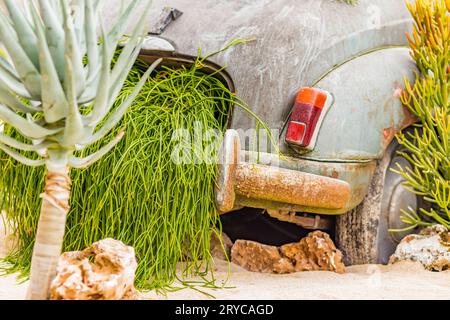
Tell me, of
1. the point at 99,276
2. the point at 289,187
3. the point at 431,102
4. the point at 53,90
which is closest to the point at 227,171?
the point at 289,187

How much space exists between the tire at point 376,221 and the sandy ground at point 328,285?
0.33ft

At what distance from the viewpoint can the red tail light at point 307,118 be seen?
3.22 meters

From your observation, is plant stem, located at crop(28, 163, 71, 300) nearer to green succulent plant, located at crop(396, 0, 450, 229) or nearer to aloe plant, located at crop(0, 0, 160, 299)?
aloe plant, located at crop(0, 0, 160, 299)

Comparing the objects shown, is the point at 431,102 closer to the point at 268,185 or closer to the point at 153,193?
the point at 268,185

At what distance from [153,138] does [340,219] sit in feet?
4.08

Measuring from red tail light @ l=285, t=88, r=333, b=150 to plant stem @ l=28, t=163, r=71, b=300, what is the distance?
1362 millimetres

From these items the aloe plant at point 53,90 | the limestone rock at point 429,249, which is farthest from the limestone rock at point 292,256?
the aloe plant at point 53,90

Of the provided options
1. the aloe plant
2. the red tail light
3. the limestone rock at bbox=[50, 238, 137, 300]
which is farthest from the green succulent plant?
the aloe plant

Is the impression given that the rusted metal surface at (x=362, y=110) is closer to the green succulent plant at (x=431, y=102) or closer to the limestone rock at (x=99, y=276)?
the green succulent plant at (x=431, y=102)

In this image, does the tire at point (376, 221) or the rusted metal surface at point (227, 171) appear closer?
the rusted metal surface at point (227, 171)

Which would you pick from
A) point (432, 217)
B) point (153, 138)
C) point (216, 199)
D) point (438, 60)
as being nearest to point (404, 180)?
point (432, 217)

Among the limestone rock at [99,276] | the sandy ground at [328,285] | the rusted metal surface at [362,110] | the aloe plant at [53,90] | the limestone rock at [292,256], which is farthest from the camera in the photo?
the limestone rock at [292,256]

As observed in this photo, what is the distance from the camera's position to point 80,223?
3180 mm

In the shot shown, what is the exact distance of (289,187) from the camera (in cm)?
319
